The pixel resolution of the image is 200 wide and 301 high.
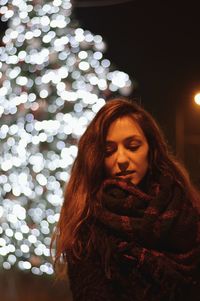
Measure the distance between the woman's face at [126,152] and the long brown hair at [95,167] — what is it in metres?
0.02

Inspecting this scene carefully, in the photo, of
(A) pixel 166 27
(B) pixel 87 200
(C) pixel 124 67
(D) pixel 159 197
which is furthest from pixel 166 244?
(C) pixel 124 67

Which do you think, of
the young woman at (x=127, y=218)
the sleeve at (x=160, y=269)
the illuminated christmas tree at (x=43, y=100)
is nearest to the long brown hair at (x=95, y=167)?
the young woman at (x=127, y=218)

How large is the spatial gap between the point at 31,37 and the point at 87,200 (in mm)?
3755

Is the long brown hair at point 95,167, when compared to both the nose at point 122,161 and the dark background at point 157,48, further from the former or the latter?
the dark background at point 157,48

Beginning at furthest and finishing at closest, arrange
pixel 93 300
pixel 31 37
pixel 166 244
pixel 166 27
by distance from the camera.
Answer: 1. pixel 166 27
2. pixel 31 37
3. pixel 166 244
4. pixel 93 300

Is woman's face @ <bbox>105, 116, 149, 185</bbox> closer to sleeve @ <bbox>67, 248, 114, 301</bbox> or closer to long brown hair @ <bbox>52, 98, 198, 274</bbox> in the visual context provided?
long brown hair @ <bbox>52, 98, 198, 274</bbox>

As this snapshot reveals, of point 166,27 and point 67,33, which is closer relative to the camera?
point 67,33

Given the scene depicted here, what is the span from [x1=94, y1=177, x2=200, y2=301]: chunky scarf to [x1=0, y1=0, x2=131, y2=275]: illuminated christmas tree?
345 centimetres

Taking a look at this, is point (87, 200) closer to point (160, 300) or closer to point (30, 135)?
point (160, 300)

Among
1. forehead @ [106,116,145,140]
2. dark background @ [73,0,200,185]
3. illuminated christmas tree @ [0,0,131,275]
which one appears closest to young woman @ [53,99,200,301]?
forehead @ [106,116,145,140]

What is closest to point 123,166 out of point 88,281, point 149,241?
point 149,241

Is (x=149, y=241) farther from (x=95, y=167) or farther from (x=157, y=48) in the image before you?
(x=157, y=48)

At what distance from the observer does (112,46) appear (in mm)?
12648

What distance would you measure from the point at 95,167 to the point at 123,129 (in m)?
0.15
